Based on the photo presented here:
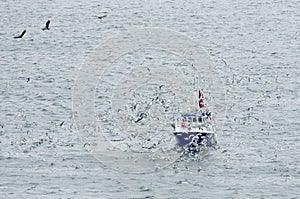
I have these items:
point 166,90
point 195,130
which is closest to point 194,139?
point 195,130

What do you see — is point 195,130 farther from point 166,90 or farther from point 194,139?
point 166,90

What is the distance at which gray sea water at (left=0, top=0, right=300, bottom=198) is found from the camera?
58.9 metres

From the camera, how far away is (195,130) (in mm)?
67812

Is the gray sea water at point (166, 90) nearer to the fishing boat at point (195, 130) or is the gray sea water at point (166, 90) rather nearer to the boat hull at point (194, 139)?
the boat hull at point (194, 139)

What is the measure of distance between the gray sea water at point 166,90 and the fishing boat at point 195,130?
155 centimetres

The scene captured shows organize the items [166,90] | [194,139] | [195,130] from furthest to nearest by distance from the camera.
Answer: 1. [166,90]
2. [195,130]
3. [194,139]

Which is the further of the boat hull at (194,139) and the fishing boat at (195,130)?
the fishing boat at (195,130)

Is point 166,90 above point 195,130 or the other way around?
the other way around

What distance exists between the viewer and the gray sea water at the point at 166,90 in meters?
58.9

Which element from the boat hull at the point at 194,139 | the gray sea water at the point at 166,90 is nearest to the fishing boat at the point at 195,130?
the boat hull at the point at 194,139

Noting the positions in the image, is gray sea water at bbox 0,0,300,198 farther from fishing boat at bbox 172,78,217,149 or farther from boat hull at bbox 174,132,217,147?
fishing boat at bbox 172,78,217,149

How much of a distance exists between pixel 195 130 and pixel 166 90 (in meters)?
20.2

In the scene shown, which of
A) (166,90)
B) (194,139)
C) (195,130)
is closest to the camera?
(194,139)

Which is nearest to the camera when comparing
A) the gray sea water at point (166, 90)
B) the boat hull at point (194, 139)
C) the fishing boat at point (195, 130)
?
the gray sea water at point (166, 90)
